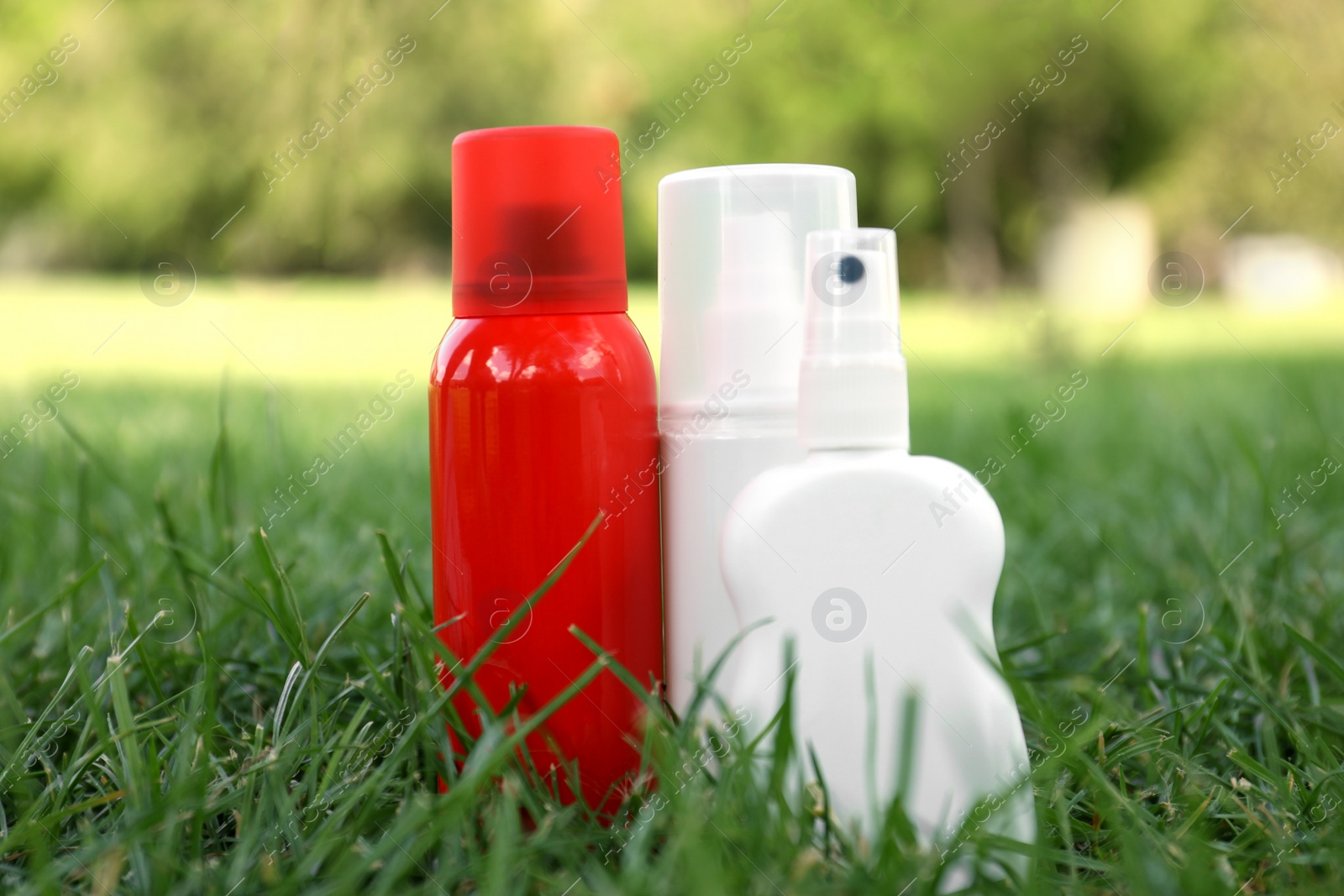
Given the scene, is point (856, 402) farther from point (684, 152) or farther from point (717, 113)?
point (684, 152)

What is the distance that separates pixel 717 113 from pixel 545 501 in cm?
1078

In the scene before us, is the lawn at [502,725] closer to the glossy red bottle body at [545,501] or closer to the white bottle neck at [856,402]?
the glossy red bottle body at [545,501]

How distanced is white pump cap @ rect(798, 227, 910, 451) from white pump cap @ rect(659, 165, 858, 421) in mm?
69

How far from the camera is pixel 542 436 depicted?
802 mm

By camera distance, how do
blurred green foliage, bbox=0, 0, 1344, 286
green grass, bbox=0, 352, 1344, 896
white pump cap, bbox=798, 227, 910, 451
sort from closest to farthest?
green grass, bbox=0, 352, 1344, 896
white pump cap, bbox=798, 227, 910, 451
blurred green foliage, bbox=0, 0, 1344, 286

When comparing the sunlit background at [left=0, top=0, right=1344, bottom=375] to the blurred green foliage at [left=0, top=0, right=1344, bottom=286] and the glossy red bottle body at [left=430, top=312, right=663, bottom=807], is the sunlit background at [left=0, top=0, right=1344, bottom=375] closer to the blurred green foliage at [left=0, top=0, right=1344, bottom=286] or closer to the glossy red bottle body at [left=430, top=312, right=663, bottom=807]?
the blurred green foliage at [left=0, top=0, right=1344, bottom=286]

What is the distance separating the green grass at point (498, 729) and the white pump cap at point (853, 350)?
20 cm

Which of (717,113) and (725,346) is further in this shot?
(717,113)

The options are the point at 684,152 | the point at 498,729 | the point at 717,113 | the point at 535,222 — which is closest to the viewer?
the point at 498,729

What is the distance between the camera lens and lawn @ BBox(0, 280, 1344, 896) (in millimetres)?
653

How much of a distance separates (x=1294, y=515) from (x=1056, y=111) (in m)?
12.2

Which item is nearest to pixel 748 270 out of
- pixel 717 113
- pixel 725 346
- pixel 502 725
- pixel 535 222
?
pixel 725 346

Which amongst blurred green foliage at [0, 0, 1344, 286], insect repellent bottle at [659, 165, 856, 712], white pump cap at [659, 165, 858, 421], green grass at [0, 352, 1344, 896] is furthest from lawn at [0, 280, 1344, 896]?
blurred green foliage at [0, 0, 1344, 286]

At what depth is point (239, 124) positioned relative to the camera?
29.6 ft
